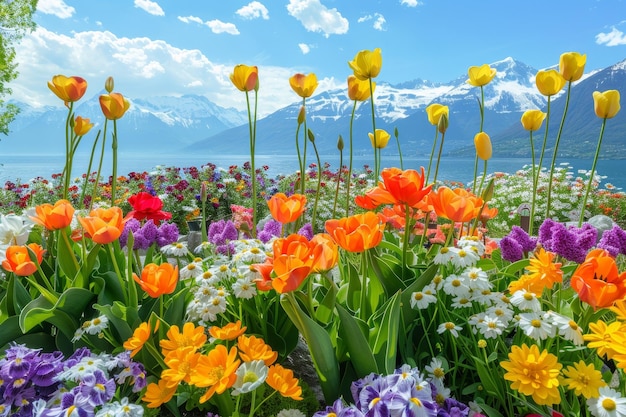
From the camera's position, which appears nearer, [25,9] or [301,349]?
[301,349]

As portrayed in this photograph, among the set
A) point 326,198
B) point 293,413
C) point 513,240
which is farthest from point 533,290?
point 326,198

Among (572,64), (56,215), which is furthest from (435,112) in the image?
(56,215)

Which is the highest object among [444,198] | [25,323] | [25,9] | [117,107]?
[25,9]

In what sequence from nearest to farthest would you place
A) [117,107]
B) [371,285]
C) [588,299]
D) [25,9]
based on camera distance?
[588,299], [371,285], [117,107], [25,9]

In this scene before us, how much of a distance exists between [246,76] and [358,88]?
2.03ft

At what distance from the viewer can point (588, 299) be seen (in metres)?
1.20

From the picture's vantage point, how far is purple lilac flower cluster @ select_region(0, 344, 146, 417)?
1.15 metres

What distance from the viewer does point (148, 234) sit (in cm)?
205

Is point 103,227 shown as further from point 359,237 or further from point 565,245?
point 565,245

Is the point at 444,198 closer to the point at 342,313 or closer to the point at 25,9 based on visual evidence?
the point at 342,313

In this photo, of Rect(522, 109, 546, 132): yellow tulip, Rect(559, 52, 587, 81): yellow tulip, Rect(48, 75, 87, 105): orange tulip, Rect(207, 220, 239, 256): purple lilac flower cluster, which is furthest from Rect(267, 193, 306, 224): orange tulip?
Rect(559, 52, 587, 81): yellow tulip

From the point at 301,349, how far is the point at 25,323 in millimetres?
943

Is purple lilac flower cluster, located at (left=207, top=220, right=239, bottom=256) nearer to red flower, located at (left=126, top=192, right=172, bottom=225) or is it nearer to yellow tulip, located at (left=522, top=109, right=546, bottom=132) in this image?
red flower, located at (left=126, top=192, right=172, bottom=225)

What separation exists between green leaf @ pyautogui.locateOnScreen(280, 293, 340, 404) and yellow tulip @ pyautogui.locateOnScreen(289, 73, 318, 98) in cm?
157
